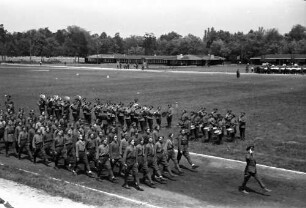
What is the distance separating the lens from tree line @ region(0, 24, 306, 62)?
119 meters

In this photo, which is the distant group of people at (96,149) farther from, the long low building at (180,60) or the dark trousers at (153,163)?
the long low building at (180,60)

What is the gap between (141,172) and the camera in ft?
51.7

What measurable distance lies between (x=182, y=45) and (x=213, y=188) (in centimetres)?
13098

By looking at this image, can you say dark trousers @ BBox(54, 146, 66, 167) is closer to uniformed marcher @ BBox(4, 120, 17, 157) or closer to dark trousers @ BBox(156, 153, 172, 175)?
uniformed marcher @ BBox(4, 120, 17, 157)

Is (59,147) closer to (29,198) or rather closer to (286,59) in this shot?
(29,198)

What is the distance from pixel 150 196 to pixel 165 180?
1806 millimetres

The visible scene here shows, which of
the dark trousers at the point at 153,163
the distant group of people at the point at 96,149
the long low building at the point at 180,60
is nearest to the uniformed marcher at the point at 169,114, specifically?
the distant group of people at the point at 96,149

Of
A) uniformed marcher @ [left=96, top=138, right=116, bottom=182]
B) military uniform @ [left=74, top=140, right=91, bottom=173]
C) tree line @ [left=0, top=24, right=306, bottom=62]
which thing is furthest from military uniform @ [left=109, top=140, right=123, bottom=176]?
tree line @ [left=0, top=24, right=306, bottom=62]

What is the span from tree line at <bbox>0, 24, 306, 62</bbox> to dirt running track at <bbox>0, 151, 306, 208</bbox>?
101 meters

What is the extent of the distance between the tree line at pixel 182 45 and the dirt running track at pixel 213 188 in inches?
3976

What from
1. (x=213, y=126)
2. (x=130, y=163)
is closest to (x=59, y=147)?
(x=130, y=163)

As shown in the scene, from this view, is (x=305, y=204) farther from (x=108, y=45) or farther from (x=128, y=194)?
(x=108, y=45)

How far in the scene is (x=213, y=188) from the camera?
14.1 m

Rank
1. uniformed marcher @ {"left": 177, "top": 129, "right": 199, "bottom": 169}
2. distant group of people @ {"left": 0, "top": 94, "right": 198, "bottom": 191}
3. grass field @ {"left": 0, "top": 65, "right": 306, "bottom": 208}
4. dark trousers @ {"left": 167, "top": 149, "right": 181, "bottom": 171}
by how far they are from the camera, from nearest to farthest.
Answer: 1. grass field @ {"left": 0, "top": 65, "right": 306, "bottom": 208}
2. distant group of people @ {"left": 0, "top": 94, "right": 198, "bottom": 191}
3. dark trousers @ {"left": 167, "top": 149, "right": 181, "bottom": 171}
4. uniformed marcher @ {"left": 177, "top": 129, "right": 199, "bottom": 169}
